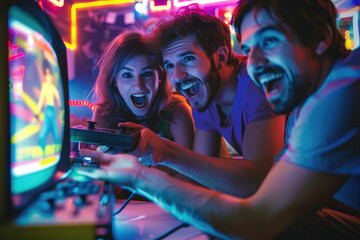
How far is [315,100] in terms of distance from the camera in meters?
0.59

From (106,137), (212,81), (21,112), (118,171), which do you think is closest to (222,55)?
(212,81)

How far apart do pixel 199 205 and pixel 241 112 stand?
0.72 m

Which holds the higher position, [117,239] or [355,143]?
[355,143]

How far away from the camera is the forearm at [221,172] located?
3.22 feet

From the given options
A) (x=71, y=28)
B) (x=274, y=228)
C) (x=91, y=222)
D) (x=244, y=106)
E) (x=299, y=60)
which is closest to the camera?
(x=91, y=222)

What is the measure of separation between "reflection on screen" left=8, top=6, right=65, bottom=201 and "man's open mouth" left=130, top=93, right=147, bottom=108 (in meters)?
0.90

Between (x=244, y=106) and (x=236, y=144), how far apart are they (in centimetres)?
26

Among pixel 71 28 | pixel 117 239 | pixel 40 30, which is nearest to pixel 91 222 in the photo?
pixel 117 239

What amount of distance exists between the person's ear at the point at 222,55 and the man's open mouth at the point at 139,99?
0.59 meters

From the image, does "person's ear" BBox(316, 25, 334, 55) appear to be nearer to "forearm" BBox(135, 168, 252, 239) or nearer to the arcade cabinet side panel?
"forearm" BBox(135, 168, 252, 239)

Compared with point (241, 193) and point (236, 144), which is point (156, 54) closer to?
point (236, 144)

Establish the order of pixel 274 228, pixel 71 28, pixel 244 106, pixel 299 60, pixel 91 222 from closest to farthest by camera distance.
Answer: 1. pixel 91 222
2. pixel 274 228
3. pixel 299 60
4. pixel 244 106
5. pixel 71 28

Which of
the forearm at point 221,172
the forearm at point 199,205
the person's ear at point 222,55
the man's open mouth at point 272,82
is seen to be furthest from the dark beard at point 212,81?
the forearm at point 199,205

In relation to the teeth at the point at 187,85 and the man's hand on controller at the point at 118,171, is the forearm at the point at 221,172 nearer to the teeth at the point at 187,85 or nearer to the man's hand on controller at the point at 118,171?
the man's hand on controller at the point at 118,171
